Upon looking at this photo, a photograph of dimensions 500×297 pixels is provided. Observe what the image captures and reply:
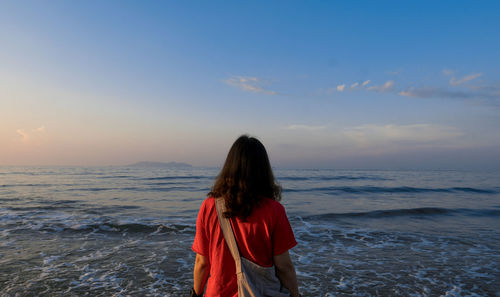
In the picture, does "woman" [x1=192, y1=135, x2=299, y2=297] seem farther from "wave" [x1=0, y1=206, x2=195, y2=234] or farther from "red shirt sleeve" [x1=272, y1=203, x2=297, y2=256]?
"wave" [x1=0, y1=206, x2=195, y2=234]

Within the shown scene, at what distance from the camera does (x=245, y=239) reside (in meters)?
1.97

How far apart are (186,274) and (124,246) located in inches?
105

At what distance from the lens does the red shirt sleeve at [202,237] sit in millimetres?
2105

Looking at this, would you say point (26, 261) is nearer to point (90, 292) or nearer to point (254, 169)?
point (90, 292)

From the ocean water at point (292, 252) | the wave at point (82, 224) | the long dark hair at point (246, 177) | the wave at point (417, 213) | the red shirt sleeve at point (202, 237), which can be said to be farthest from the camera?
the wave at point (417, 213)

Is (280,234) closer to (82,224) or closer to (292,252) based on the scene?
(292,252)

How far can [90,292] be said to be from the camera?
4746mm

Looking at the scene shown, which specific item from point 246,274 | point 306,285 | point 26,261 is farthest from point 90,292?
point 246,274

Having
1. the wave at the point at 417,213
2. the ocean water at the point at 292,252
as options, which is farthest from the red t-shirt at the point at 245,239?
the wave at the point at 417,213

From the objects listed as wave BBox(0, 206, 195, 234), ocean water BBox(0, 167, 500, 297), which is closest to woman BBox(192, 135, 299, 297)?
ocean water BBox(0, 167, 500, 297)

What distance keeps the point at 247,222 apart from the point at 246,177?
1.00 ft

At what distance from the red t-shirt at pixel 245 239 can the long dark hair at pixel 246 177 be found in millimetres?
78

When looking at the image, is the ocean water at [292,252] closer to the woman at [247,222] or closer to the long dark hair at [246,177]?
the woman at [247,222]

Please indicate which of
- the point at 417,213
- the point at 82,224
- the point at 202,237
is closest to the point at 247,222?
the point at 202,237
